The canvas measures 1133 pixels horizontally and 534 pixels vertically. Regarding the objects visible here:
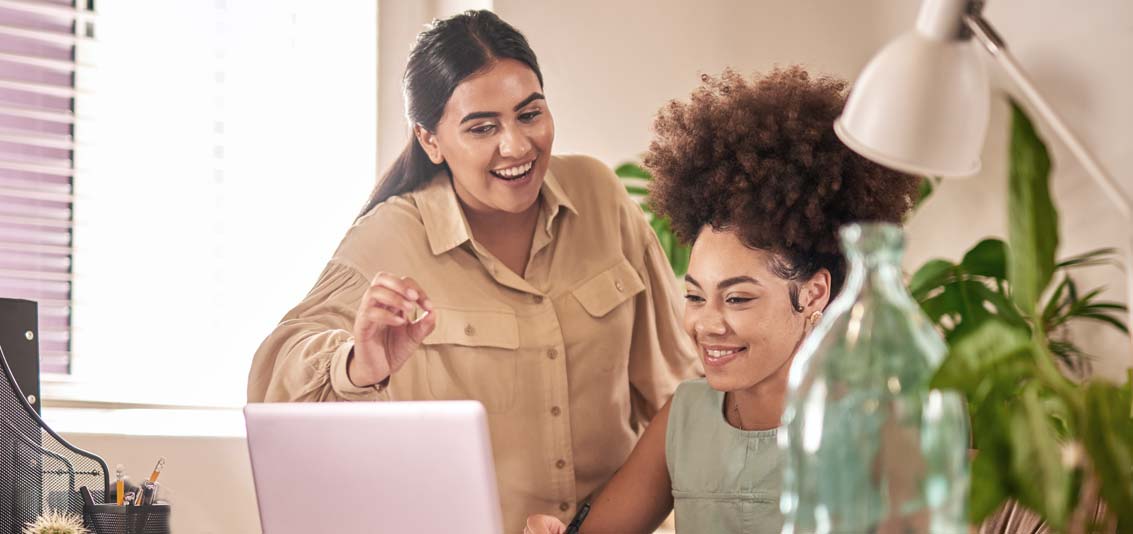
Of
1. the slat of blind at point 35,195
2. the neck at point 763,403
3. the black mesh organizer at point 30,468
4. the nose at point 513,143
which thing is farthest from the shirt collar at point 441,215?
the slat of blind at point 35,195

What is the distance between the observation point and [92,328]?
7.43ft

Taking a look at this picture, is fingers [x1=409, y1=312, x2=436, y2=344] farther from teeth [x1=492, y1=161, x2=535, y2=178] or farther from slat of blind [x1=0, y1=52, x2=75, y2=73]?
slat of blind [x1=0, y1=52, x2=75, y2=73]

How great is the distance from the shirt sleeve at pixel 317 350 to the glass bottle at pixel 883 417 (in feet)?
3.67

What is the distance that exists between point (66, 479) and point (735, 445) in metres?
0.96

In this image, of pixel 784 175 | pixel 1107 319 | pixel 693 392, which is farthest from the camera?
pixel 1107 319

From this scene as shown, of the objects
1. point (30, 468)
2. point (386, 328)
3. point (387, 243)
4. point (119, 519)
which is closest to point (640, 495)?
point (386, 328)

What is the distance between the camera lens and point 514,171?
1911 millimetres

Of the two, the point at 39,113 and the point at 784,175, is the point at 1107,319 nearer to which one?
the point at 784,175

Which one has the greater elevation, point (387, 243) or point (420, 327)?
point (387, 243)

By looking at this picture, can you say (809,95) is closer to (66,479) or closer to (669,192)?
(669,192)

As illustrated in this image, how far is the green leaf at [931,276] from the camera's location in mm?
2545

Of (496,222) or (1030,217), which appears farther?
(496,222)

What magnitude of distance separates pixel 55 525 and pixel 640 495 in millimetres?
869

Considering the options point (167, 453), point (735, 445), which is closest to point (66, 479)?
point (167, 453)
